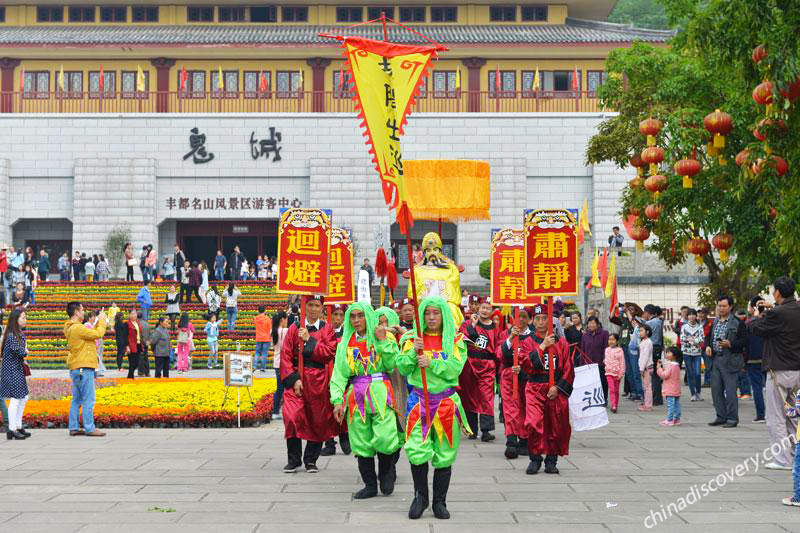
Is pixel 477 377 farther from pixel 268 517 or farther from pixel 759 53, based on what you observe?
pixel 268 517

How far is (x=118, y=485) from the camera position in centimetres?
865

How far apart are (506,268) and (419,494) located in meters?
7.54

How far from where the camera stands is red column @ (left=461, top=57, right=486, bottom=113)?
40688 mm

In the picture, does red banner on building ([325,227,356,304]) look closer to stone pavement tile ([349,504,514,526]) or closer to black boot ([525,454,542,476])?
black boot ([525,454,542,476])

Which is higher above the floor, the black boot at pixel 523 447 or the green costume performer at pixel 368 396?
the green costume performer at pixel 368 396

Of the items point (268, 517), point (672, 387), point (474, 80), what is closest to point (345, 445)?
point (268, 517)

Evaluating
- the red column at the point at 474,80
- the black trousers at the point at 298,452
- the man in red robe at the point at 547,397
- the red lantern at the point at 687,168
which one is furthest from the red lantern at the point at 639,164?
the red column at the point at 474,80

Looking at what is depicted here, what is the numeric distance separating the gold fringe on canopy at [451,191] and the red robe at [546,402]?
8606 millimetres

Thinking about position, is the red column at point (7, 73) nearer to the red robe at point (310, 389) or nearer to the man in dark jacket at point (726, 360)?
the man in dark jacket at point (726, 360)

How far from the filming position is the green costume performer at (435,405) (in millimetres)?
7246

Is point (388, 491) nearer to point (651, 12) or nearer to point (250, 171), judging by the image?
point (250, 171)

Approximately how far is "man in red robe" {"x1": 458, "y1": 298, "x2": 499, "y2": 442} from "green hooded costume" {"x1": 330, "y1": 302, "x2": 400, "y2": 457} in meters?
3.42

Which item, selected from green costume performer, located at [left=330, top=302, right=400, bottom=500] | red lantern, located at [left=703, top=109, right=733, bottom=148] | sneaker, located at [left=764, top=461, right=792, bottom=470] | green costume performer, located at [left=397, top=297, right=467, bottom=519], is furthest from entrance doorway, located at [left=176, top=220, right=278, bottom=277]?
green costume performer, located at [left=397, top=297, right=467, bottom=519]

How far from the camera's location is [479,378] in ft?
38.3
